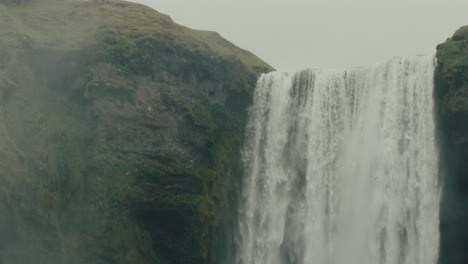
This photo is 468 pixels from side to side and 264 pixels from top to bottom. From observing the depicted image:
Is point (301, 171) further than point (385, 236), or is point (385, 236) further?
point (301, 171)

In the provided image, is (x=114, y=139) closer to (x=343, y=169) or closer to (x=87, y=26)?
(x=87, y=26)

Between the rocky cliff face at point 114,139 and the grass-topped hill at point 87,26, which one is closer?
the rocky cliff face at point 114,139

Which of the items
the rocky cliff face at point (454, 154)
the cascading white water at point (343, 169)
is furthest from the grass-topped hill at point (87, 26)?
the rocky cliff face at point (454, 154)

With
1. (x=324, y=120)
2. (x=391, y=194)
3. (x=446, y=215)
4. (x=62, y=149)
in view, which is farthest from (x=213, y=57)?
(x=446, y=215)

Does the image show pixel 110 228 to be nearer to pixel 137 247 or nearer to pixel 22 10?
pixel 137 247

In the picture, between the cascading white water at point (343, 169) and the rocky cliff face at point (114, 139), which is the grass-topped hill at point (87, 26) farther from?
the cascading white water at point (343, 169)

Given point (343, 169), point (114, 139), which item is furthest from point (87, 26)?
point (343, 169)
